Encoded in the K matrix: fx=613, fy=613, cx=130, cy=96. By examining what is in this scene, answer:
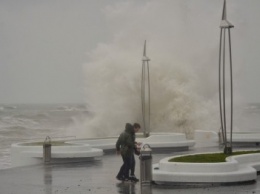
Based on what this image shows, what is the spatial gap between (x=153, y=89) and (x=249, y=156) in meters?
32.5

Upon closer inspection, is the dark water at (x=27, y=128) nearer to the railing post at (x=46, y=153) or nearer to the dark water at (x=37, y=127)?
the dark water at (x=37, y=127)

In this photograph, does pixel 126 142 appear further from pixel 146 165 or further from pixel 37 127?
pixel 37 127

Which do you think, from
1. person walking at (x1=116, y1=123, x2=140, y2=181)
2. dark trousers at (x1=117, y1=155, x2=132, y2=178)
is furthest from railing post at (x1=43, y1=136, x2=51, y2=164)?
person walking at (x1=116, y1=123, x2=140, y2=181)

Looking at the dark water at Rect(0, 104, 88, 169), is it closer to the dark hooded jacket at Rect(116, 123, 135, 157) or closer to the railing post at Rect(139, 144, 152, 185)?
the dark hooded jacket at Rect(116, 123, 135, 157)

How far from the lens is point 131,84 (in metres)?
47.9

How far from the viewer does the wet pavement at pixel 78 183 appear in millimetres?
13055

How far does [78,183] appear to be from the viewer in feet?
48.0

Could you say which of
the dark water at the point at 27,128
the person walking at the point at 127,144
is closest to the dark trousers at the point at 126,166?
the person walking at the point at 127,144

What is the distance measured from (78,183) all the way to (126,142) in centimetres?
156

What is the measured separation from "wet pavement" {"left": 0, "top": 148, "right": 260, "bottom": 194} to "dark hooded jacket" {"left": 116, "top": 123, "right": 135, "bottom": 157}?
2.53 feet

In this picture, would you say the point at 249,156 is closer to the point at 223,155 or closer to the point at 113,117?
the point at 223,155

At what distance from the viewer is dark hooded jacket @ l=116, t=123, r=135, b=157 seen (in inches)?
563

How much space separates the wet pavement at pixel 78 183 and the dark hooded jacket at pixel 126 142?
0.77 meters

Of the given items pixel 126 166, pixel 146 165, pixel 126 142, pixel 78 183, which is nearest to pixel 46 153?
pixel 78 183
